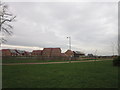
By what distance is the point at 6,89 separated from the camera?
6.19 meters

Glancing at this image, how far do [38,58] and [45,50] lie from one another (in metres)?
31.7

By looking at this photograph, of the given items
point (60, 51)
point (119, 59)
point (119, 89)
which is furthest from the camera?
point (60, 51)

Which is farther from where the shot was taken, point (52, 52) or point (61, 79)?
point (52, 52)

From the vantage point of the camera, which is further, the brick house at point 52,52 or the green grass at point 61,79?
the brick house at point 52,52

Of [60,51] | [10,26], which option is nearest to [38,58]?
[10,26]

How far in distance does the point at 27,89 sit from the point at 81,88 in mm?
2559

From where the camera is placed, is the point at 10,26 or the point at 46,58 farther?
the point at 46,58

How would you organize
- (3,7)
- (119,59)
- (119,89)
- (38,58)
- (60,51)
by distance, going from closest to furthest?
(119,89), (119,59), (3,7), (38,58), (60,51)

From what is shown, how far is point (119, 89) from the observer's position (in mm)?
6082

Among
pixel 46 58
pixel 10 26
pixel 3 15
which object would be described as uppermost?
pixel 3 15

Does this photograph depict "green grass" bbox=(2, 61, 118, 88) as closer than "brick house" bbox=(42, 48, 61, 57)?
Yes

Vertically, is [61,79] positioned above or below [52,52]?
above

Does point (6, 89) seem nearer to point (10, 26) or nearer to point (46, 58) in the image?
point (10, 26)

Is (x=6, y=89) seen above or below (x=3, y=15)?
below
